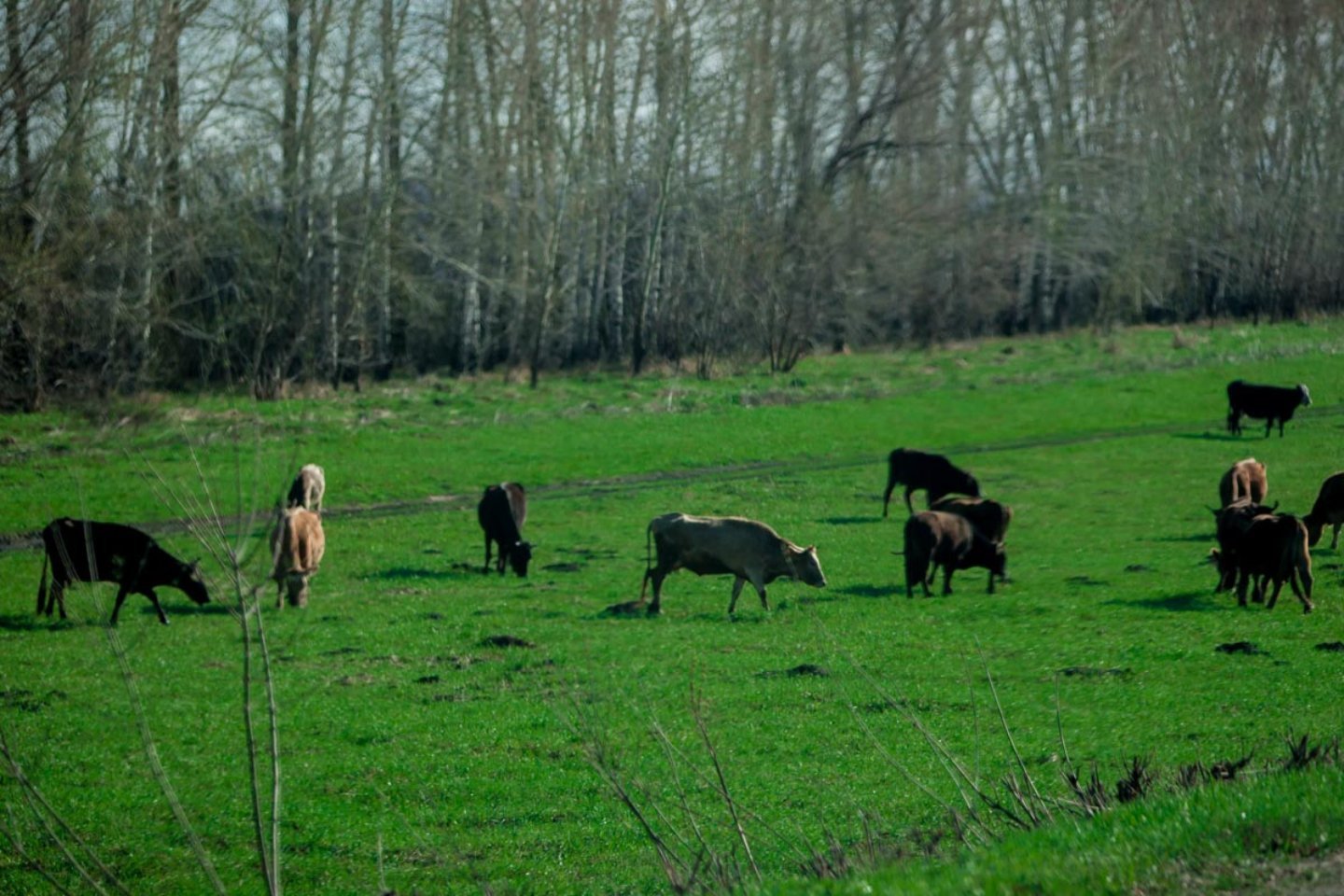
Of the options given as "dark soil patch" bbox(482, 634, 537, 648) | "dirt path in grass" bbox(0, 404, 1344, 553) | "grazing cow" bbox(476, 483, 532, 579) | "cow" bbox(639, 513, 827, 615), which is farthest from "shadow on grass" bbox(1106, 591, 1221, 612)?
"dirt path in grass" bbox(0, 404, 1344, 553)

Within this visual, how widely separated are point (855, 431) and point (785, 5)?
27.9 m

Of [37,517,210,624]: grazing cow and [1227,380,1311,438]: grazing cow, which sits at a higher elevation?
[1227,380,1311,438]: grazing cow

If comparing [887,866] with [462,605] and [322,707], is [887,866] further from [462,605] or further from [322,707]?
[462,605]

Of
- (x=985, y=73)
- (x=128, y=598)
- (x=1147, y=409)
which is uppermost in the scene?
(x=985, y=73)

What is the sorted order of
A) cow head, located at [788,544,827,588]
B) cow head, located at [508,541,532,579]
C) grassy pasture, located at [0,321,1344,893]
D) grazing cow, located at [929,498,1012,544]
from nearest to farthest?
1. grassy pasture, located at [0,321,1344,893]
2. cow head, located at [788,544,827,588]
3. grazing cow, located at [929,498,1012,544]
4. cow head, located at [508,541,532,579]

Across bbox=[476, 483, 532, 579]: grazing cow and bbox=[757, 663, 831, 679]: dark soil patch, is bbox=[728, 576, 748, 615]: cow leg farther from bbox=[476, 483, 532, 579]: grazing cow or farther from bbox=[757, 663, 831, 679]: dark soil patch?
bbox=[476, 483, 532, 579]: grazing cow

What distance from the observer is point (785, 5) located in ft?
205

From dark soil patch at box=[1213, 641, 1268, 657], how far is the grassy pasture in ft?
0.68

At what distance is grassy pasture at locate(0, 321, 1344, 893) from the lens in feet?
42.3

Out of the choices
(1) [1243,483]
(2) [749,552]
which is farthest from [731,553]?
(1) [1243,483]

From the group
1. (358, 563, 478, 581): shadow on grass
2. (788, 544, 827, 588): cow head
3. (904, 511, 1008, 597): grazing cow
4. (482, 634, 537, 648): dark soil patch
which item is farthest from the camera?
(358, 563, 478, 581): shadow on grass

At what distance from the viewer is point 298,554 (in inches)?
925

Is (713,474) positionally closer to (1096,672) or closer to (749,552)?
(749,552)

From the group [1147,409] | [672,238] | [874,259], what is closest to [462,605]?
[1147,409]
